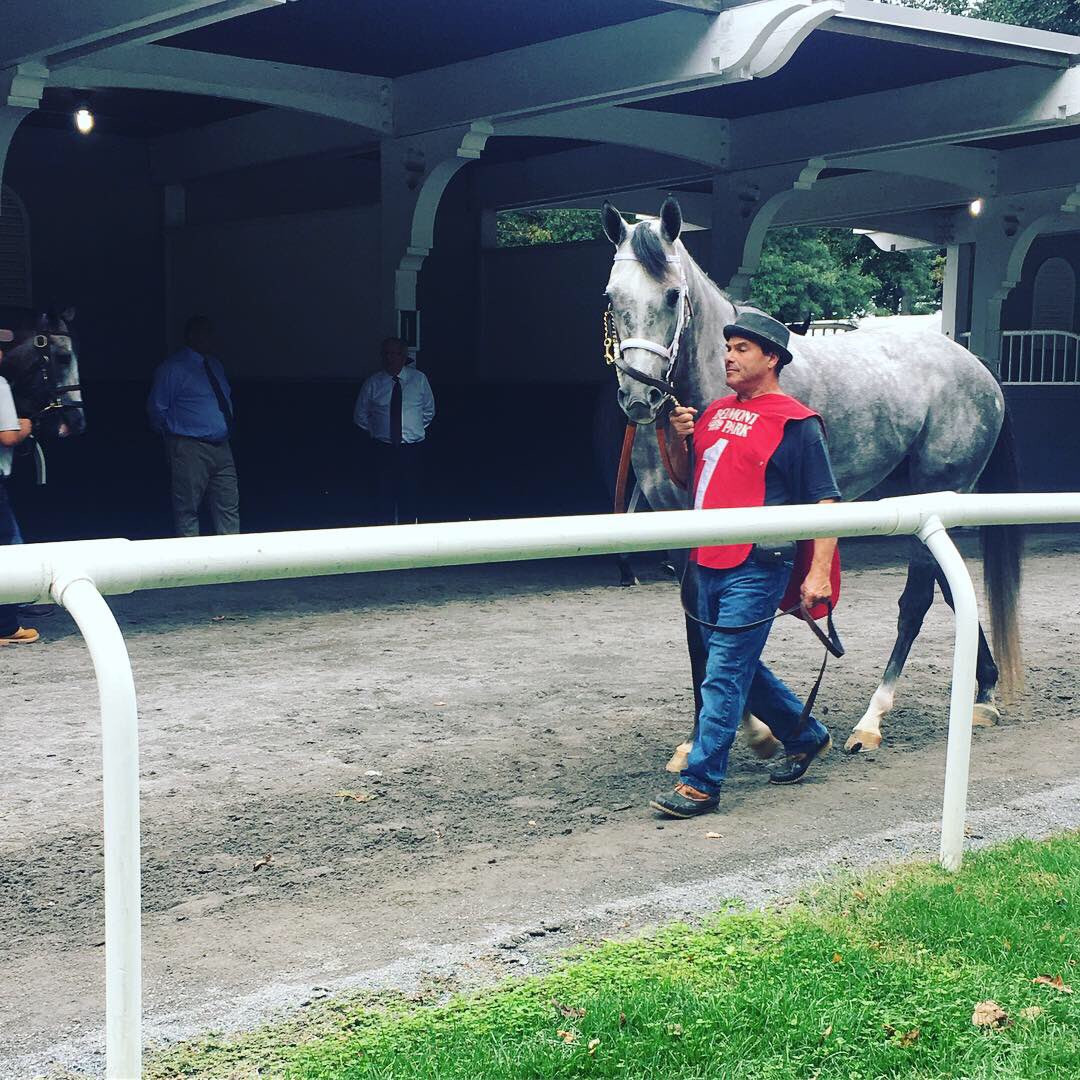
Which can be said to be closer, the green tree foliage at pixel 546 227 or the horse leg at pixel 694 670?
the horse leg at pixel 694 670

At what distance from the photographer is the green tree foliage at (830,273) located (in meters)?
37.4

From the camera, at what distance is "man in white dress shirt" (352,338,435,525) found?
11.4 m

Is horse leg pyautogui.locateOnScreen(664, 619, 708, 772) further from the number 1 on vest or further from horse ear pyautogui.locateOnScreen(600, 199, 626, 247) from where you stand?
horse ear pyautogui.locateOnScreen(600, 199, 626, 247)

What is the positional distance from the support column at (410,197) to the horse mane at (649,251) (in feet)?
18.9

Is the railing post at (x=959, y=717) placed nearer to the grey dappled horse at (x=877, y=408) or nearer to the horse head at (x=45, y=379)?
the grey dappled horse at (x=877, y=408)

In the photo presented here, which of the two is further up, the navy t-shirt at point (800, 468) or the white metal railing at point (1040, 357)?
the white metal railing at point (1040, 357)

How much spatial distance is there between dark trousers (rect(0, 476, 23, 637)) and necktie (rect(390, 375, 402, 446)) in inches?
159

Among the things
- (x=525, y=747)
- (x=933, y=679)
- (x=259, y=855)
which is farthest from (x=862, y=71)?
(x=259, y=855)

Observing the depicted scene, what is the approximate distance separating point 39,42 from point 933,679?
19.3 ft

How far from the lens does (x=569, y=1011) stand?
9.89ft

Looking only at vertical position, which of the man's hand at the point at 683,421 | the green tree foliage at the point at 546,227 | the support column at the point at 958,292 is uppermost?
the green tree foliage at the point at 546,227

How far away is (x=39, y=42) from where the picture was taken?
809cm

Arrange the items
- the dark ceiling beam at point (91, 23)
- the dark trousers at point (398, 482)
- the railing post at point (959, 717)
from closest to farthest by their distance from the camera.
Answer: the railing post at point (959, 717) → the dark ceiling beam at point (91, 23) → the dark trousers at point (398, 482)

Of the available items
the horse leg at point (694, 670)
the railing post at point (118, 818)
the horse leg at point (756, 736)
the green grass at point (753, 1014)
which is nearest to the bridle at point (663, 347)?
the horse leg at point (694, 670)
